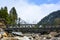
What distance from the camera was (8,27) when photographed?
39.6 m

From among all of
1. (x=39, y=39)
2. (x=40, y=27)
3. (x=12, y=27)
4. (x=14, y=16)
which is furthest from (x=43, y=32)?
(x=14, y=16)

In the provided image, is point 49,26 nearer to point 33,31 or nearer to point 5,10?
point 33,31

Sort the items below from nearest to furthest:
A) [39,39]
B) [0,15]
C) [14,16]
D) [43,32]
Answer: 1. [39,39]
2. [43,32]
3. [0,15]
4. [14,16]

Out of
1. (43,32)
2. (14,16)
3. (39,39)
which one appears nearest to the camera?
(39,39)

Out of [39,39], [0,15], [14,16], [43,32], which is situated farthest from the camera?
[14,16]

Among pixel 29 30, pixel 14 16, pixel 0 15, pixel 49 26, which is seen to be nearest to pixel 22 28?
pixel 29 30

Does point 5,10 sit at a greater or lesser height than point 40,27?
greater

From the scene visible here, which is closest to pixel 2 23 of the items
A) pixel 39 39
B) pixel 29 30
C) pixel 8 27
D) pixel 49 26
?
pixel 8 27

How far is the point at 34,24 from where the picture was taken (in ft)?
131

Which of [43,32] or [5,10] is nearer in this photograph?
[43,32]

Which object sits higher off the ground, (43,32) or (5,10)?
(5,10)

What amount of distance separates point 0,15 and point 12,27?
8.72m

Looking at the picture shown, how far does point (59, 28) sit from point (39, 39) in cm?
1147

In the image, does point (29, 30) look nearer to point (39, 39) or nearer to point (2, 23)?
point (2, 23)
